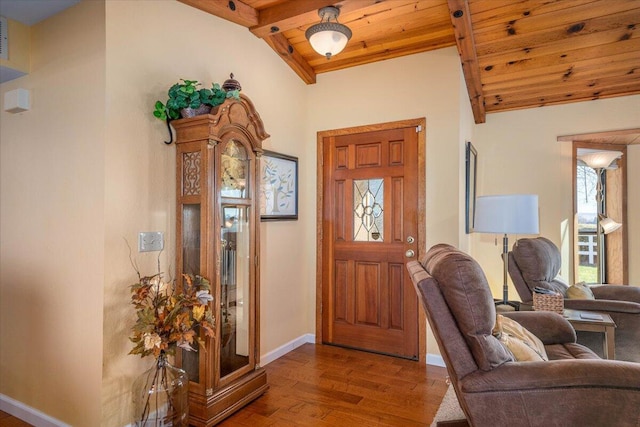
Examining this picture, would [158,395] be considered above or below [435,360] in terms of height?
above

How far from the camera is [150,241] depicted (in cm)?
221

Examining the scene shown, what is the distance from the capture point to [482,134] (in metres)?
4.30

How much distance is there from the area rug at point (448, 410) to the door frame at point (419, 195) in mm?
646

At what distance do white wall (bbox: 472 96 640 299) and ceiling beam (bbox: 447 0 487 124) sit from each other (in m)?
0.48

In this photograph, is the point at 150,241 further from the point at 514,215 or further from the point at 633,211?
the point at 633,211

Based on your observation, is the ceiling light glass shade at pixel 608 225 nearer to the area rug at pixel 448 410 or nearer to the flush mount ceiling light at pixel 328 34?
the area rug at pixel 448 410

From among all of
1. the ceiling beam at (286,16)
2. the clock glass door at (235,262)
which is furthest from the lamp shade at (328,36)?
the clock glass door at (235,262)

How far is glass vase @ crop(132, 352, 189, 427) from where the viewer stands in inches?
79.9

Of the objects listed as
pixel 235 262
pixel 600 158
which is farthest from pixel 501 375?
pixel 600 158

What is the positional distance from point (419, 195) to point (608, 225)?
2.22 meters

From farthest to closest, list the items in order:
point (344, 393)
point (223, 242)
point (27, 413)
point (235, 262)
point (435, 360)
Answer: point (435, 360) → point (344, 393) → point (235, 262) → point (223, 242) → point (27, 413)

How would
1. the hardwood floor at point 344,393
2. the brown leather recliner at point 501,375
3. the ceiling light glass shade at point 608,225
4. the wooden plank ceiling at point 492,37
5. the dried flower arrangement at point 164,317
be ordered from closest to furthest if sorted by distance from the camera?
the brown leather recliner at point 501,375
the dried flower arrangement at point 164,317
the hardwood floor at point 344,393
the wooden plank ceiling at point 492,37
the ceiling light glass shade at point 608,225

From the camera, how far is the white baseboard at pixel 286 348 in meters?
3.17

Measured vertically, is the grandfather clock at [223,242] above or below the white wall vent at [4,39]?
below
